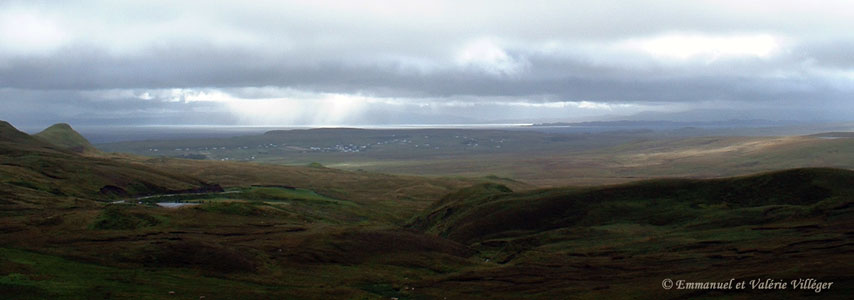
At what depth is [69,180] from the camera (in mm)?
137125

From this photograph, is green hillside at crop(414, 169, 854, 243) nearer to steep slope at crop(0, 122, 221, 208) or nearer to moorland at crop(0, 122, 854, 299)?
moorland at crop(0, 122, 854, 299)

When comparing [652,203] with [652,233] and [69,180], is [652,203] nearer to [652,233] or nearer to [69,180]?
[652,233]

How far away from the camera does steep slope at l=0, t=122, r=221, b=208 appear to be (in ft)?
361

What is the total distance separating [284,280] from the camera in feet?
216

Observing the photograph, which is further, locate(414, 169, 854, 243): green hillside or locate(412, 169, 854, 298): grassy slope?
locate(414, 169, 854, 243): green hillside

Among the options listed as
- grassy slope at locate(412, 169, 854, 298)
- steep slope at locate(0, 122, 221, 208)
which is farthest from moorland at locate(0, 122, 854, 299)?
steep slope at locate(0, 122, 221, 208)

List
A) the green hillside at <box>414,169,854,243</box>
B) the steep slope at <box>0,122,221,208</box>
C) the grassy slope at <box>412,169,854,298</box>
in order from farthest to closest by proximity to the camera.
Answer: the steep slope at <box>0,122,221,208</box> → the green hillside at <box>414,169,854,243</box> → the grassy slope at <box>412,169,854,298</box>

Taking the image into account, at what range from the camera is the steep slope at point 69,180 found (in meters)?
110

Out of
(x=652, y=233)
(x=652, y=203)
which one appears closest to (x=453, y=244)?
(x=652, y=233)

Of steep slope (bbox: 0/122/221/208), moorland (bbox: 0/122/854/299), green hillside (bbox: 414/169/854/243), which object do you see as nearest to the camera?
moorland (bbox: 0/122/854/299)

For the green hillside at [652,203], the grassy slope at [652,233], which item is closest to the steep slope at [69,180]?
the grassy slope at [652,233]

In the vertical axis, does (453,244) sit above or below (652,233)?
below

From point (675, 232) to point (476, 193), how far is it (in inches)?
2042

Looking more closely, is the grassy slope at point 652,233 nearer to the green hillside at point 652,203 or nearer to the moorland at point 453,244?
the green hillside at point 652,203
